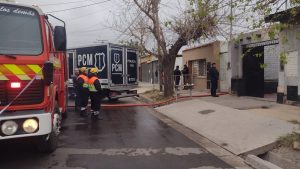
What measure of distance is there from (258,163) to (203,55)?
1759 cm

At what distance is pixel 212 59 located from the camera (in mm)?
22750

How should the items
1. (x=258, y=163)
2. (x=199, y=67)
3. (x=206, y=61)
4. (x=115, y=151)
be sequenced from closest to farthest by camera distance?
1. (x=258, y=163)
2. (x=115, y=151)
3. (x=206, y=61)
4. (x=199, y=67)

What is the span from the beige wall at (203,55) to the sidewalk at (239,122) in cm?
652

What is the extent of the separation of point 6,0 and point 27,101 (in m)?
1.91

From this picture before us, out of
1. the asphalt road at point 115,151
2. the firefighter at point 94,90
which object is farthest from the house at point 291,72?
the firefighter at point 94,90

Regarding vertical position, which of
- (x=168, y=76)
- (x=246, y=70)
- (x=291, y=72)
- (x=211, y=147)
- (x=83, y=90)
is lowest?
(x=211, y=147)

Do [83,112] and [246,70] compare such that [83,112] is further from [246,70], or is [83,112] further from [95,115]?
[246,70]

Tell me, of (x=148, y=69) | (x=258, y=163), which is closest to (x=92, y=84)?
(x=258, y=163)

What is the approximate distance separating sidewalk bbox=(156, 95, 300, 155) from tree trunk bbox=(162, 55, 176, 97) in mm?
4674

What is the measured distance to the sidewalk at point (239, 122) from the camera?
29.1 ft

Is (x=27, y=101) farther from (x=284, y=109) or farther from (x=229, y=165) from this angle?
(x=284, y=109)

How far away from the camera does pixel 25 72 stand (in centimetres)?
644

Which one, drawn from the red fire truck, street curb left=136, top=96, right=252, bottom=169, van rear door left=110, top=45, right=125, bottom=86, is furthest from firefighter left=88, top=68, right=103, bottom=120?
the red fire truck

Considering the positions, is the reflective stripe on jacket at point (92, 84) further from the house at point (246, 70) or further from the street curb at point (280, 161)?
the house at point (246, 70)
